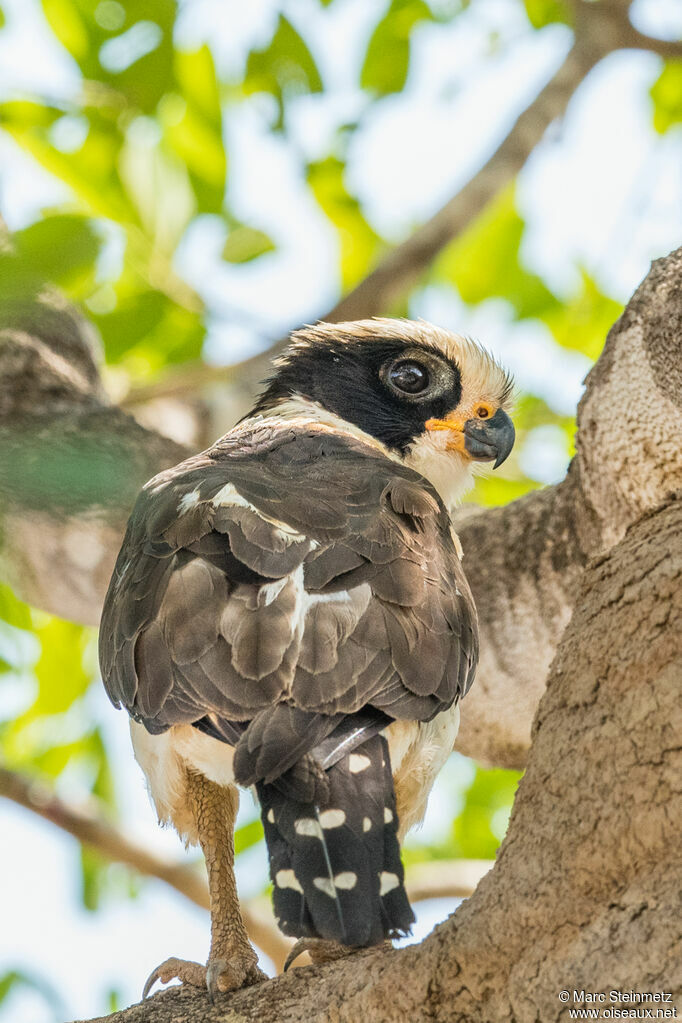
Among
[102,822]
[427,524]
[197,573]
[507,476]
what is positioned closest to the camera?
[197,573]

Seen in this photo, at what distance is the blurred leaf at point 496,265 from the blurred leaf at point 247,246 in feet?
3.58

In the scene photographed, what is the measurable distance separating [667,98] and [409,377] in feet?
11.7

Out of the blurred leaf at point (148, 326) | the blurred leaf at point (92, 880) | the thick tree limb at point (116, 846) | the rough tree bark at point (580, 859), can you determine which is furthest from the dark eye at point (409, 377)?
the blurred leaf at point (92, 880)

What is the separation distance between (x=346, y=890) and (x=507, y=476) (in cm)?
465

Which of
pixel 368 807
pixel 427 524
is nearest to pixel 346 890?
pixel 368 807

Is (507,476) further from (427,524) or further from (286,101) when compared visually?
(427,524)

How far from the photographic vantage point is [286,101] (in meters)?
5.71

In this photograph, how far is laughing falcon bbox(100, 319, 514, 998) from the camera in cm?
279

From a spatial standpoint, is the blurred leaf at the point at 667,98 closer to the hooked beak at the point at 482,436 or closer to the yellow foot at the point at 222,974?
the hooked beak at the point at 482,436

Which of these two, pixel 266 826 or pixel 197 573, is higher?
pixel 197 573

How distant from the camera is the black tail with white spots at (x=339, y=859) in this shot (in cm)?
269

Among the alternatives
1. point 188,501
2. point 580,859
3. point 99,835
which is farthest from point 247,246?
point 580,859

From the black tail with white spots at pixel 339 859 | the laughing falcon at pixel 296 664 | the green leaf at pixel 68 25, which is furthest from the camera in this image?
the green leaf at pixel 68 25

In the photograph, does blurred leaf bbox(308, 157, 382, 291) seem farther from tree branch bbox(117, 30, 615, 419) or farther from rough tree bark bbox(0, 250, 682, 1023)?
rough tree bark bbox(0, 250, 682, 1023)
